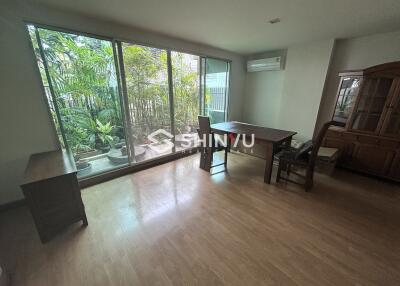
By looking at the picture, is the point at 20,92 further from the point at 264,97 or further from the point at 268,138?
the point at 264,97

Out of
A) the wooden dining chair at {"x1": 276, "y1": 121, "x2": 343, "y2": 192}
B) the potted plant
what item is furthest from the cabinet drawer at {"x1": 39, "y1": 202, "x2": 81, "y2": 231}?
the wooden dining chair at {"x1": 276, "y1": 121, "x2": 343, "y2": 192}

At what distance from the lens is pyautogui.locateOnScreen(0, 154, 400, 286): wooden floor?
1.36 m

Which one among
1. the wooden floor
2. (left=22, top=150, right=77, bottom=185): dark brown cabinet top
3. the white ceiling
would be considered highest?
the white ceiling

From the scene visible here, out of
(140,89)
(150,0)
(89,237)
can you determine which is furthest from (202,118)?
(89,237)

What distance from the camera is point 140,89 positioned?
2.93 metres

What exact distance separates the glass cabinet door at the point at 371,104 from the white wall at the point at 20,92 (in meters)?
4.08

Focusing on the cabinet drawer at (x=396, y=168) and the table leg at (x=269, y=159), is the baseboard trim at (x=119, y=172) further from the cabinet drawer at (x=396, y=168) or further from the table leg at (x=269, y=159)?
the cabinet drawer at (x=396, y=168)

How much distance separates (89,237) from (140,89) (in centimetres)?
228

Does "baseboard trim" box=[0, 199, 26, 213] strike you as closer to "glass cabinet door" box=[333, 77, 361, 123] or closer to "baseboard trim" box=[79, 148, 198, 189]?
"baseboard trim" box=[79, 148, 198, 189]

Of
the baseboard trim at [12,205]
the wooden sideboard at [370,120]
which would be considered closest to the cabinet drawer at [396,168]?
the wooden sideboard at [370,120]

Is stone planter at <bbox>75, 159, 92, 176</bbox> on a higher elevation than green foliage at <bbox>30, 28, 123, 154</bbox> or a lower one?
lower

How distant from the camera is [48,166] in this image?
5.79ft

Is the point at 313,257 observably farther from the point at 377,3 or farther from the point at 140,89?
the point at 140,89

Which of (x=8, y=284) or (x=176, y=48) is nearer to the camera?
(x=8, y=284)
